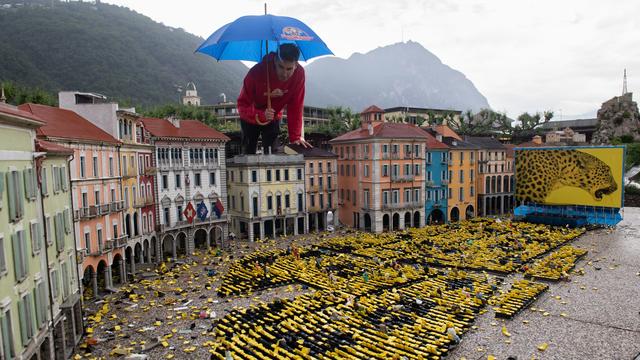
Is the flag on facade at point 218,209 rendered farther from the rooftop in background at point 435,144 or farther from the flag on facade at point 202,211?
the rooftop in background at point 435,144

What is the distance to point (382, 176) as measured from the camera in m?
61.0

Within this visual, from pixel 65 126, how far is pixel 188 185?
17.9m

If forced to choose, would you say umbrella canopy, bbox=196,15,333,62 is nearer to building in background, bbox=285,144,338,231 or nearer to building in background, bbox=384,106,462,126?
building in background, bbox=285,144,338,231

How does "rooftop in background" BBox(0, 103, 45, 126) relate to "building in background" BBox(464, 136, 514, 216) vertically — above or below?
above

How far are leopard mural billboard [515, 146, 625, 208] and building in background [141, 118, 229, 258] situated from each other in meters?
44.9

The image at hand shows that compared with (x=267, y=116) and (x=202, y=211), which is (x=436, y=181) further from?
(x=267, y=116)

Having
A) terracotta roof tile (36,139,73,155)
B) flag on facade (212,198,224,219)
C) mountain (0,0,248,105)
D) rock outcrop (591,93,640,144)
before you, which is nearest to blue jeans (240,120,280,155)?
terracotta roof tile (36,139,73,155)

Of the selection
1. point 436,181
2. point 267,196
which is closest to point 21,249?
point 267,196

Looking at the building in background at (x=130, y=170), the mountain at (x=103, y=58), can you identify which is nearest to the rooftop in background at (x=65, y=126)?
the building in background at (x=130, y=170)

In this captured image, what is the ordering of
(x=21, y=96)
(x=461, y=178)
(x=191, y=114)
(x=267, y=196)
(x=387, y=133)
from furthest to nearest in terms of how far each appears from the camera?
(x=191, y=114), (x=461, y=178), (x=387, y=133), (x=21, y=96), (x=267, y=196)

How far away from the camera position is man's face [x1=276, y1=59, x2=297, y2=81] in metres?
13.9

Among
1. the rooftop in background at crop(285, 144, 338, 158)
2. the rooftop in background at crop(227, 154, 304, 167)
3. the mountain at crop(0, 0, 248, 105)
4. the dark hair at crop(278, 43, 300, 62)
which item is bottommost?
the rooftop in background at crop(227, 154, 304, 167)

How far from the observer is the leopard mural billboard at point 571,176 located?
2324 inches

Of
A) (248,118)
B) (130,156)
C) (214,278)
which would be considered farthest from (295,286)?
(248,118)
